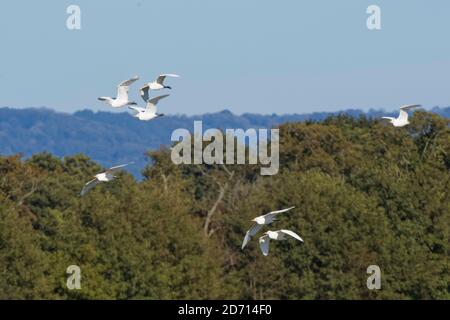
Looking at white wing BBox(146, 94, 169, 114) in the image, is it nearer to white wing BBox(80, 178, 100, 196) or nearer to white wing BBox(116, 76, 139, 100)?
white wing BBox(116, 76, 139, 100)

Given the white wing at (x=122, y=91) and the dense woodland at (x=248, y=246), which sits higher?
the white wing at (x=122, y=91)

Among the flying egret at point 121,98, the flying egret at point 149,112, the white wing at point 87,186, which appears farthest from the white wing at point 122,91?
the white wing at point 87,186

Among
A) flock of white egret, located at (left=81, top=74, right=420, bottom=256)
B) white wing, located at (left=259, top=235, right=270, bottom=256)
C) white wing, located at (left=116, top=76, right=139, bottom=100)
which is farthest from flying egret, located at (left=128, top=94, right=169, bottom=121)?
white wing, located at (left=259, top=235, right=270, bottom=256)

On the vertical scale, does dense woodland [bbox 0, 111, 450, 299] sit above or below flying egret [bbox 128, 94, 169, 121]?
below

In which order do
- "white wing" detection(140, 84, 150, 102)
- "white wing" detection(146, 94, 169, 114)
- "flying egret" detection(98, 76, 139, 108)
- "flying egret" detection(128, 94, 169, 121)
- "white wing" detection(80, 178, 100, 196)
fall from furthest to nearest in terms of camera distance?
"white wing" detection(140, 84, 150, 102)
"flying egret" detection(98, 76, 139, 108)
"white wing" detection(146, 94, 169, 114)
"flying egret" detection(128, 94, 169, 121)
"white wing" detection(80, 178, 100, 196)

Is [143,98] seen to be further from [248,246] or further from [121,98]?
[248,246]

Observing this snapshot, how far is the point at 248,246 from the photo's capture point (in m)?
94.6

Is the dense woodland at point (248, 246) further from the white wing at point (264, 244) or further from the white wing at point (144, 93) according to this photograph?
the white wing at point (264, 244)

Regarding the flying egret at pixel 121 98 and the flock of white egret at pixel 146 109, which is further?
the flying egret at pixel 121 98

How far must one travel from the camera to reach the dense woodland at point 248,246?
290 feet

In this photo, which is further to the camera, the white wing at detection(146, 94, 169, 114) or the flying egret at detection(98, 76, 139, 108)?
the flying egret at detection(98, 76, 139, 108)

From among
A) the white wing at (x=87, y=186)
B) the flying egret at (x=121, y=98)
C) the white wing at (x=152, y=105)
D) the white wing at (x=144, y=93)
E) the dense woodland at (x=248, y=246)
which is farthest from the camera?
the dense woodland at (x=248, y=246)

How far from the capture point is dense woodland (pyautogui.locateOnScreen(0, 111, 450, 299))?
88.4m

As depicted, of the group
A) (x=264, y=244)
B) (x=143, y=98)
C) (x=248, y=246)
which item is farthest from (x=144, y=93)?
(x=248, y=246)
